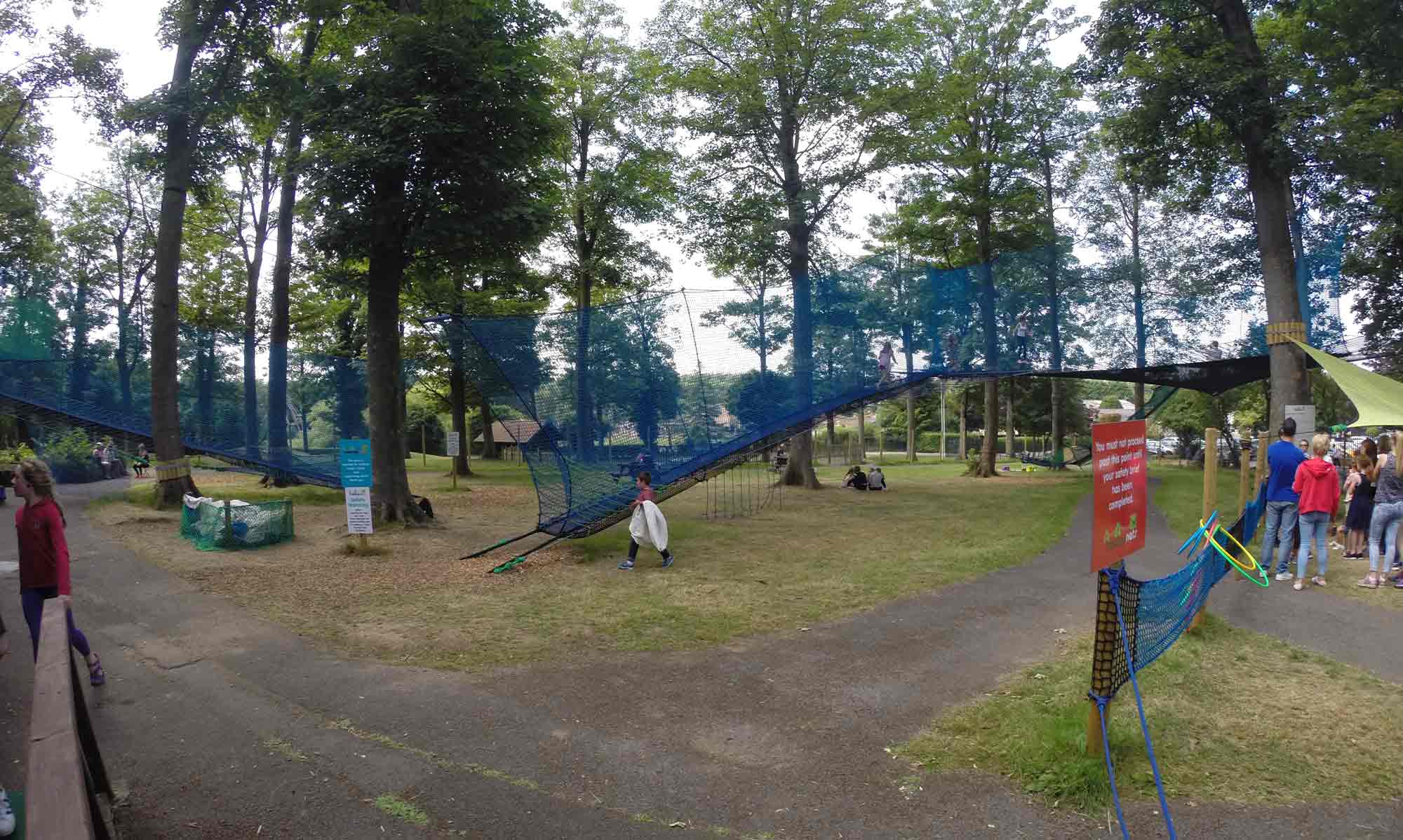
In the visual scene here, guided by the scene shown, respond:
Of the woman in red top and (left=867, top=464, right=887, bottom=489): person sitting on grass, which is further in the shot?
(left=867, top=464, right=887, bottom=489): person sitting on grass

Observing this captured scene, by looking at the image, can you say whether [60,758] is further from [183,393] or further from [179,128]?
[183,393]

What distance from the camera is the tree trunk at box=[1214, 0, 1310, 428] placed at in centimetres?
1338

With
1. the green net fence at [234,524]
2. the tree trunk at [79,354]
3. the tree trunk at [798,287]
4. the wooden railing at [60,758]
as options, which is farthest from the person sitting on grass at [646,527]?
the tree trunk at [79,354]

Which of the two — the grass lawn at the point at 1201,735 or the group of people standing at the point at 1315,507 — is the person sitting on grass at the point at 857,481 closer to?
the group of people standing at the point at 1315,507

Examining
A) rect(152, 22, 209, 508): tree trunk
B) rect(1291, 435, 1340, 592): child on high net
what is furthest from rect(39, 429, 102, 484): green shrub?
rect(1291, 435, 1340, 592): child on high net

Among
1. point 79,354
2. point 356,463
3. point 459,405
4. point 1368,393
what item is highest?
point 79,354

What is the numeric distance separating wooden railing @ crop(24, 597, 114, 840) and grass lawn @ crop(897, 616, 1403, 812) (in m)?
3.81

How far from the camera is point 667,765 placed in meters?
Answer: 4.29

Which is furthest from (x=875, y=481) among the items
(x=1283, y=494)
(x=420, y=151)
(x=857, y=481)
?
(x=420, y=151)

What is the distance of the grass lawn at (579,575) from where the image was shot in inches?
274

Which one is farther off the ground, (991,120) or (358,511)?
(991,120)

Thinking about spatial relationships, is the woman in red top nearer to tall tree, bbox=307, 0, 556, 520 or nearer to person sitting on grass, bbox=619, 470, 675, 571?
person sitting on grass, bbox=619, 470, 675, 571

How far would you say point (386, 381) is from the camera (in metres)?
13.3

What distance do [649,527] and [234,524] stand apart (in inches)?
250
